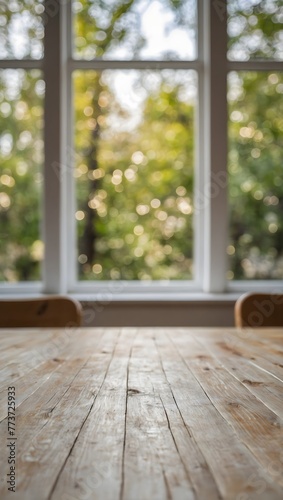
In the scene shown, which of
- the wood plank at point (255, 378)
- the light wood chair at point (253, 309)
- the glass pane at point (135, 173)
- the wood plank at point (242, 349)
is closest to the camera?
the wood plank at point (255, 378)

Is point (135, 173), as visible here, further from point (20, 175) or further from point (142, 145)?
point (20, 175)

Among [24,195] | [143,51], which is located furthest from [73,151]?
[143,51]

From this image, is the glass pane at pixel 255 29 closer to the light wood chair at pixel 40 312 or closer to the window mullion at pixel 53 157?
the window mullion at pixel 53 157

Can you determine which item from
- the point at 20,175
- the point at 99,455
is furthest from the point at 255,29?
the point at 99,455

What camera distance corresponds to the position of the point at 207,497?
67 cm

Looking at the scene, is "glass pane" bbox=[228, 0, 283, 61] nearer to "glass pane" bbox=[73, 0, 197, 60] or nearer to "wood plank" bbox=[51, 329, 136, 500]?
"glass pane" bbox=[73, 0, 197, 60]

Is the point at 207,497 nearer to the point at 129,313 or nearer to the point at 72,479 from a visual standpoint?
the point at 72,479

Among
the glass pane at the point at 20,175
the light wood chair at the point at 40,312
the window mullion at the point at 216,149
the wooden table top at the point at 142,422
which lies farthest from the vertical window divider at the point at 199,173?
the wooden table top at the point at 142,422

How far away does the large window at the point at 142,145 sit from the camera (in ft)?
12.3

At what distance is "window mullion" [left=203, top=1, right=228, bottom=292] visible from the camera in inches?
142

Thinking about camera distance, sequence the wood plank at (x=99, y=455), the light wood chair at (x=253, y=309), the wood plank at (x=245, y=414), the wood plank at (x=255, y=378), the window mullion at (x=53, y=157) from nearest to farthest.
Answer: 1. the wood plank at (x=99, y=455)
2. the wood plank at (x=245, y=414)
3. the wood plank at (x=255, y=378)
4. the light wood chair at (x=253, y=309)
5. the window mullion at (x=53, y=157)

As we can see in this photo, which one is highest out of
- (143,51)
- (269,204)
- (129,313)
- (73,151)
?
(143,51)

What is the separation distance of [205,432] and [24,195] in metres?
3.01

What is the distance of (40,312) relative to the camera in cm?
221
